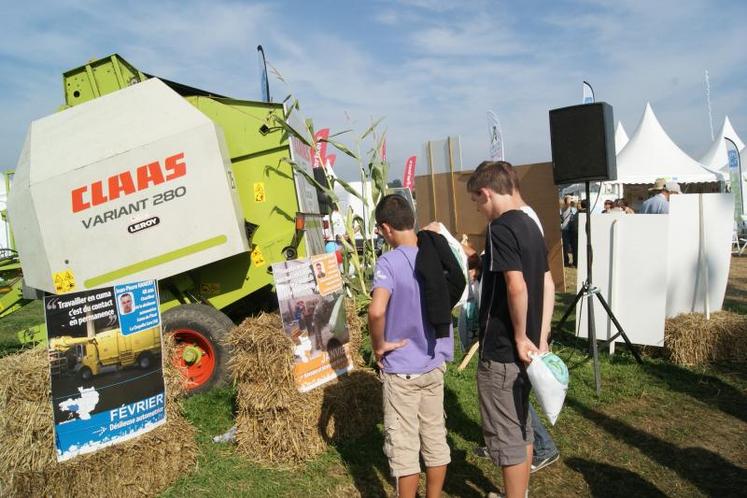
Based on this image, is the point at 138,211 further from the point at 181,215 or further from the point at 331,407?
the point at 331,407

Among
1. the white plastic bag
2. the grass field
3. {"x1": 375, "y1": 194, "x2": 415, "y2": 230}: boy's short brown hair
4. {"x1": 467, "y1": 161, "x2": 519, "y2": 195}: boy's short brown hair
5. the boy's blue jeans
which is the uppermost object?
{"x1": 467, "y1": 161, "x2": 519, "y2": 195}: boy's short brown hair

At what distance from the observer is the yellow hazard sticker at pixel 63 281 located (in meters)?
4.66

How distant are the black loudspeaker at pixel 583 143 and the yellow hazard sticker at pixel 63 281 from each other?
4.59m

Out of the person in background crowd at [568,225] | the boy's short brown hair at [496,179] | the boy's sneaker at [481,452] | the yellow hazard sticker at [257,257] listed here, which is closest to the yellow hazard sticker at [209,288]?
the yellow hazard sticker at [257,257]

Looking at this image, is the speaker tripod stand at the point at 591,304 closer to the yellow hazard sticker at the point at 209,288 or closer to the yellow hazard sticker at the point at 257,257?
the yellow hazard sticker at the point at 257,257

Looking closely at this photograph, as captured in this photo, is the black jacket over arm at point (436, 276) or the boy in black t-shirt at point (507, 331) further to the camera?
the black jacket over arm at point (436, 276)

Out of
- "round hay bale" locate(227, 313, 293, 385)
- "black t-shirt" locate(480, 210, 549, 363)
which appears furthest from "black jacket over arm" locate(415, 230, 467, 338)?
"round hay bale" locate(227, 313, 293, 385)

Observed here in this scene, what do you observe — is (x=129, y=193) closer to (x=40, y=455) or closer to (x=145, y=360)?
(x=145, y=360)

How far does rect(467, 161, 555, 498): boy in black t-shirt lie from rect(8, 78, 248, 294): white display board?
8.72 ft

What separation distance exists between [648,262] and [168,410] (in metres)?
4.73

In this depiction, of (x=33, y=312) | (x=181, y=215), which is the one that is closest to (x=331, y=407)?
(x=181, y=215)

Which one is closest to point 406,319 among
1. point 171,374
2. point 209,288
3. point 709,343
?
point 171,374

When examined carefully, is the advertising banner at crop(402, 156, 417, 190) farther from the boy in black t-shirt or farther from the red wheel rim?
the boy in black t-shirt

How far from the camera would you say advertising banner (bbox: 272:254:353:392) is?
378 centimetres
